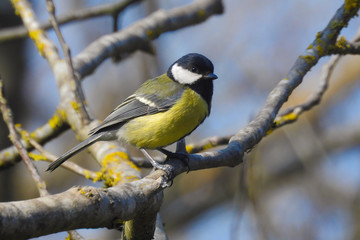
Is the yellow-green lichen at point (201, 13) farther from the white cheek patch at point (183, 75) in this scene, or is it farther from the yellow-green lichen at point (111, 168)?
the yellow-green lichen at point (111, 168)

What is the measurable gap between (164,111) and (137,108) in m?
0.25

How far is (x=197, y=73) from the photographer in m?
3.60

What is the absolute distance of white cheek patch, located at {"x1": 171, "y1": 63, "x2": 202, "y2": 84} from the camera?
3.58 metres

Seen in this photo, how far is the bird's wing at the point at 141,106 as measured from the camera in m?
3.38

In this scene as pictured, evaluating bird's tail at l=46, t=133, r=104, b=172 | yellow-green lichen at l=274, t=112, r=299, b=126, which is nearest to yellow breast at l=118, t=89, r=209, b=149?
bird's tail at l=46, t=133, r=104, b=172

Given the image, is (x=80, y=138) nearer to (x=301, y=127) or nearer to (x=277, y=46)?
(x=301, y=127)

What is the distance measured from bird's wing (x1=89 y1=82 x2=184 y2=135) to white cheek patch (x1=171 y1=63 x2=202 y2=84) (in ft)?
0.41

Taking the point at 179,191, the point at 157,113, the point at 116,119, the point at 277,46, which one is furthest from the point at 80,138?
the point at 277,46

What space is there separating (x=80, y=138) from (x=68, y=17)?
1.70 m

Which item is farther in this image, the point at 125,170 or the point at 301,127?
the point at 301,127

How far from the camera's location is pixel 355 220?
383cm

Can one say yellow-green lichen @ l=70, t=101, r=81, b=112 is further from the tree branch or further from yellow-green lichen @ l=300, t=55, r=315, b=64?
yellow-green lichen @ l=300, t=55, r=315, b=64

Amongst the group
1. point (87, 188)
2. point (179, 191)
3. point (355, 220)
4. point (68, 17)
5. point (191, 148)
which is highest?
point (68, 17)

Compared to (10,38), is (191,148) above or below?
below
